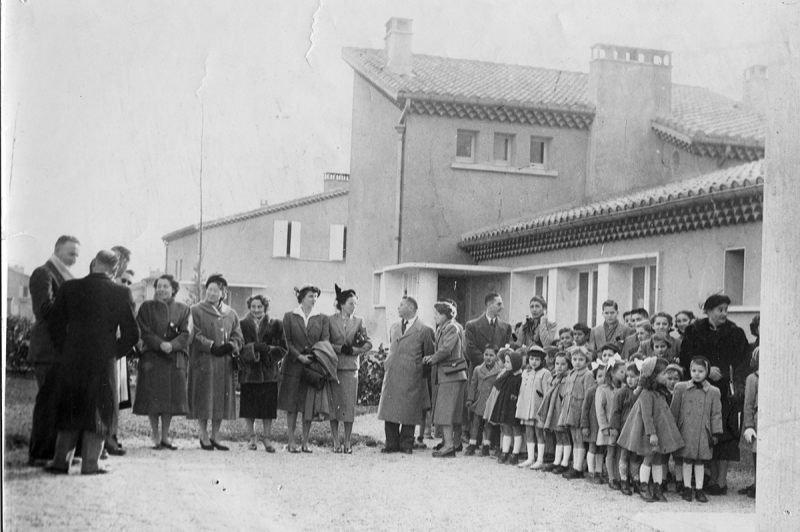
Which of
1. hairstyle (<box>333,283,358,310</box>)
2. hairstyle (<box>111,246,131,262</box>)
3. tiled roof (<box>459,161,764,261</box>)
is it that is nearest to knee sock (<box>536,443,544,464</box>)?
hairstyle (<box>333,283,358,310</box>)

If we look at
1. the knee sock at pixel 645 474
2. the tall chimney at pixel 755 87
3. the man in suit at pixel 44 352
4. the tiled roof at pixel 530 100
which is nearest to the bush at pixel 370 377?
the tiled roof at pixel 530 100

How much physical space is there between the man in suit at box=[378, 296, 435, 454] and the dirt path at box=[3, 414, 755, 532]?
88cm

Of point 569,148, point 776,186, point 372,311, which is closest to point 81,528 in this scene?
point 776,186

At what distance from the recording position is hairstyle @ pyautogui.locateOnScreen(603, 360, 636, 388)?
→ 258 inches

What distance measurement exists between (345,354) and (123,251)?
7.75 ft

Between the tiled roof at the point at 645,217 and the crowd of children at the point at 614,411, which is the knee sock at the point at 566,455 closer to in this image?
the crowd of children at the point at 614,411

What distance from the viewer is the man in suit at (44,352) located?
560 centimetres

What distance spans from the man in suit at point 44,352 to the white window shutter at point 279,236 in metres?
2.94

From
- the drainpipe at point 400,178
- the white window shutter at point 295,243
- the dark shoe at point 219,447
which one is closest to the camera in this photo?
the dark shoe at point 219,447

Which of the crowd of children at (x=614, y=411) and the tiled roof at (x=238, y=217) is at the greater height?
the tiled roof at (x=238, y=217)

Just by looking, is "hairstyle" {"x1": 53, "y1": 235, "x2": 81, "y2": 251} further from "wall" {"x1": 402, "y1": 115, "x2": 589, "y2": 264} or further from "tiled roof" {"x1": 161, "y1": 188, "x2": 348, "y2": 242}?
"wall" {"x1": 402, "y1": 115, "x2": 589, "y2": 264}

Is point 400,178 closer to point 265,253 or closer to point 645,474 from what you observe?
point 265,253

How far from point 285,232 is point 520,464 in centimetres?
308

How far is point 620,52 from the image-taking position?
1242 centimetres
